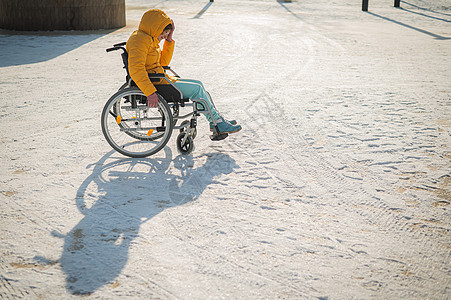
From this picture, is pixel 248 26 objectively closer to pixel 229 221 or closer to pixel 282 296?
pixel 229 221

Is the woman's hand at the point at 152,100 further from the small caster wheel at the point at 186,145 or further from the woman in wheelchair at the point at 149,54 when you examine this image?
the small caster wheel at the point at 186,145

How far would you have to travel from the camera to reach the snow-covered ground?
2.99 meters

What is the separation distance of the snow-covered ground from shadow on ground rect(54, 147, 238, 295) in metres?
0.01

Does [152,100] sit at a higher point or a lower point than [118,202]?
higher

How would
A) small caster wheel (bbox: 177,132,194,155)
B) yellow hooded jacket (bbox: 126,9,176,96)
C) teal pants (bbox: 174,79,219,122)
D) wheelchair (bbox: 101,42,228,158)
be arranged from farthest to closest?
1. small caster wheel (bbox: 177,132,194,155)
2. teal pants (bbox: 174,79,219,122)
3. wheelchair (bbox: 101,42,228,158)
4. yellow hooded jacket (bbox: 126,9,176,96)

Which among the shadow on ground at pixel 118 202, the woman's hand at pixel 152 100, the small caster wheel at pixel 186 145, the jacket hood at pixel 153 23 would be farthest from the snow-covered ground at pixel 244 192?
the jacket hood at pixel 153 23

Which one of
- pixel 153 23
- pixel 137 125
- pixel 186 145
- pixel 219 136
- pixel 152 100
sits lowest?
pixel 186 145

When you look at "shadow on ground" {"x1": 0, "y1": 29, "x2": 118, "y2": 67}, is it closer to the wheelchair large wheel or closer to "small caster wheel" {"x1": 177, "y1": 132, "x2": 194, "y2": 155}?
the wheelchair large wheel

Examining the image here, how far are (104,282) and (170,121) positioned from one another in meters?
2.06

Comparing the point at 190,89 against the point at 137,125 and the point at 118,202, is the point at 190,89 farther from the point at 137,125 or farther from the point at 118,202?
the point at 118,202

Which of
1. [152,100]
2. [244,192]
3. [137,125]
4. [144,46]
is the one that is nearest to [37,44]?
[137,125]

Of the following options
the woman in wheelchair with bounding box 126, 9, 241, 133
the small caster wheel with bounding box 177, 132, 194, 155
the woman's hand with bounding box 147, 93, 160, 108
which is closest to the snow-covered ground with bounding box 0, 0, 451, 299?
the small caster wheel with bounding box 177, 132, 194, 155

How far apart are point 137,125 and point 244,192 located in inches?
56.1

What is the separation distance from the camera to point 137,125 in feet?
15.9
